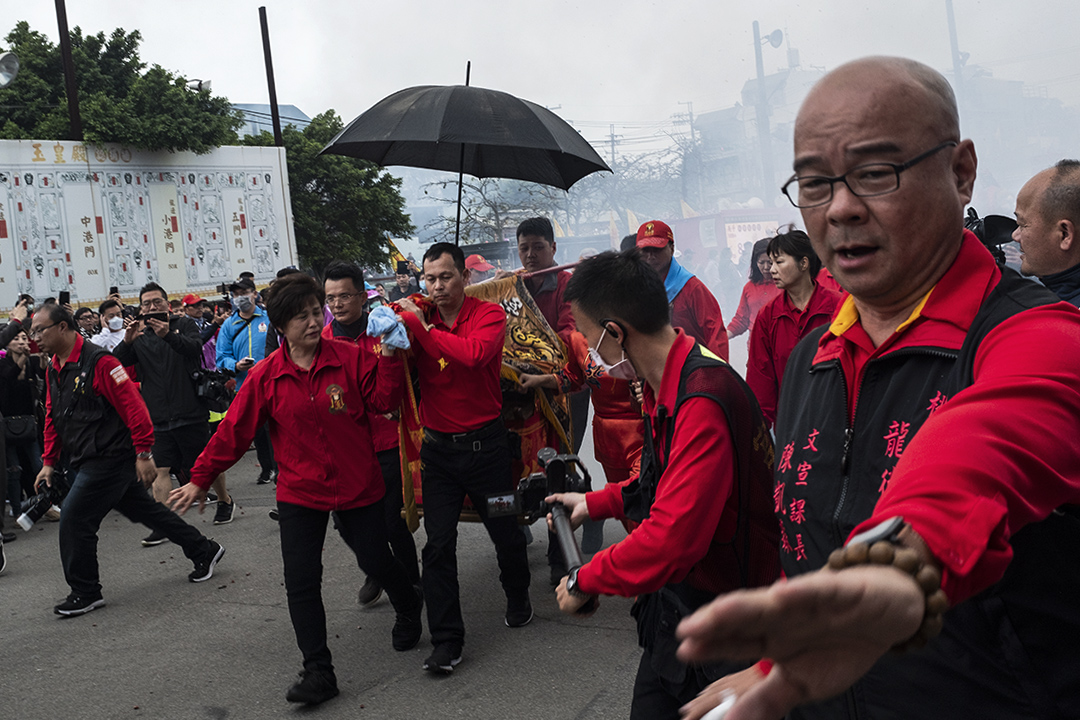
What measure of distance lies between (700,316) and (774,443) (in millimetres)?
3698

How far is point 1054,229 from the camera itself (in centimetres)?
347

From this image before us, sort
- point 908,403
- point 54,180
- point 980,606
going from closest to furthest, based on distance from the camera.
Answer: point 980,606 < point 908,403 < point 54,180

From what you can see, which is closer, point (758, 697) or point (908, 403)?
point (758, 697)

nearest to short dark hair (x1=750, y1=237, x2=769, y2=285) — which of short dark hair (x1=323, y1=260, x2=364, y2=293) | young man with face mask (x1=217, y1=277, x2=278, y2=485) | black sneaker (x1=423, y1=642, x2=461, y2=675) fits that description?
short dark hair (x1=323, y1=260, x2=364, y2=293)

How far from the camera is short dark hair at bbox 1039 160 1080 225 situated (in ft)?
11.3

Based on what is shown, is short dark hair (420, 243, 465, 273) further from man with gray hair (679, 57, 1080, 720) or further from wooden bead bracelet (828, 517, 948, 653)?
wooden bead bracelet (828, 517, 948, 653)

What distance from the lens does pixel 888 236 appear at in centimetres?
126

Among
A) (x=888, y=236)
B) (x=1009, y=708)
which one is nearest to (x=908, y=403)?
(x=888, y=236)

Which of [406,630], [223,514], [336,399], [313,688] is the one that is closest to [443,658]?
[406,630]

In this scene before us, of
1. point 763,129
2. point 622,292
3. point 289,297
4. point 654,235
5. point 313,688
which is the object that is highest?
point 763,129

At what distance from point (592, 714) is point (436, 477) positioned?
146 centimetres

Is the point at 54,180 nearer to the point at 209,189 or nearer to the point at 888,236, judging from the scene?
the point at 209,189

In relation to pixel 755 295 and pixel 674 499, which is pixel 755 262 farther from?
pixel 674 499

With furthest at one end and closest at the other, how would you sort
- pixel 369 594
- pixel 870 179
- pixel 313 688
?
pixel 369 594 → pixel 313 688 → pixel 870 179
